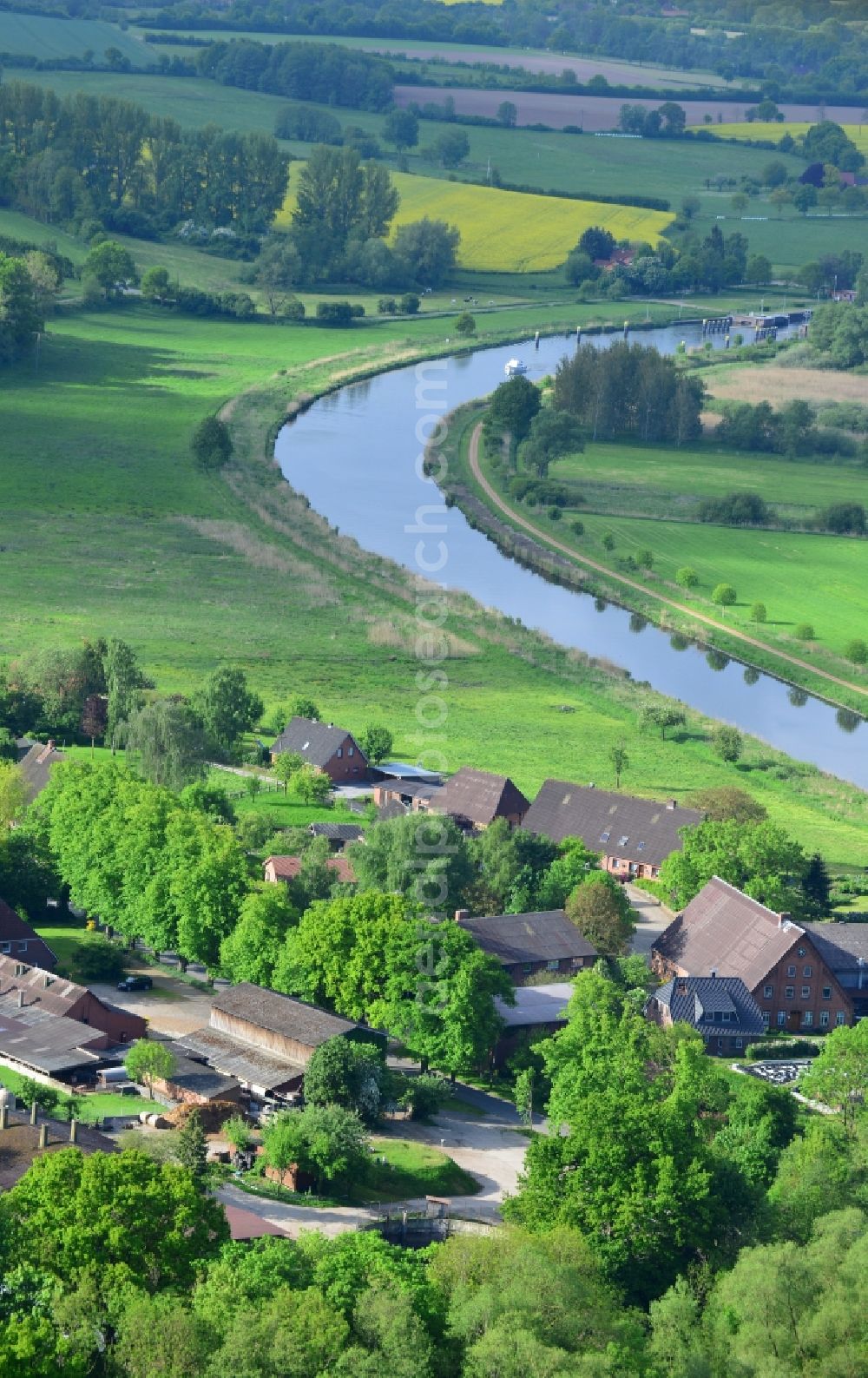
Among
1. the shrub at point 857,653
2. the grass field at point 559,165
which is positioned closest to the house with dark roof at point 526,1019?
the shrub at point 857,653

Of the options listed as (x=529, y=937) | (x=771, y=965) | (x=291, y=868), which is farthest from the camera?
(x=291, y=868)

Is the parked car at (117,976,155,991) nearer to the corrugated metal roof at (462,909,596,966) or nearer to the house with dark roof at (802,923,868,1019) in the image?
the corrugated metal roof at (462,909,596,966)

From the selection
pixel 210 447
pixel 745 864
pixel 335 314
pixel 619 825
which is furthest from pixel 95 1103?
pixel 335 314

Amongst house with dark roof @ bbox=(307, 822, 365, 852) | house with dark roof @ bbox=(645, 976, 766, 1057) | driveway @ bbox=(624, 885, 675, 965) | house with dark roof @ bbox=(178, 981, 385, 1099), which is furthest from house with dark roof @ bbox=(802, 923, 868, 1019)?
house with dark roof @ bbox=(307, 822, 365, 852)

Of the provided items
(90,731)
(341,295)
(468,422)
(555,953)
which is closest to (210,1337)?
(555,953)

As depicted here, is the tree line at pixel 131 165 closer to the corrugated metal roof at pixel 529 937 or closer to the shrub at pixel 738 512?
the shrub at pixel 738 512

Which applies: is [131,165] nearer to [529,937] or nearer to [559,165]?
[559,165]

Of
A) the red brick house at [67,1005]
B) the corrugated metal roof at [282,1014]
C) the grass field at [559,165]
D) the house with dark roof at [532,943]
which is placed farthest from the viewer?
the grass field at [559,165]
